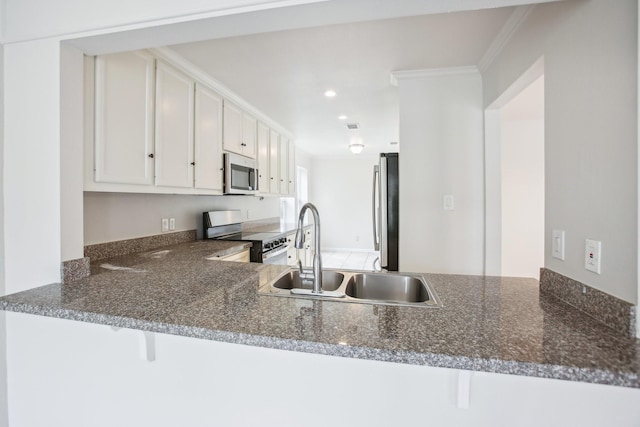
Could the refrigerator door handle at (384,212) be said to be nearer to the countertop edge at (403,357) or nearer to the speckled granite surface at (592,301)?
the speckled granite surface at (592,301)

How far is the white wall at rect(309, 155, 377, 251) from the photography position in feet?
24.0

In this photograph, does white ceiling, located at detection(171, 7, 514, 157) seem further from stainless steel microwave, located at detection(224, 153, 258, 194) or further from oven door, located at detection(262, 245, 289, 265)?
oven door, located at detection(262, 245, 289, 265)

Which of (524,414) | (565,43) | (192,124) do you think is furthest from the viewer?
(192,124)

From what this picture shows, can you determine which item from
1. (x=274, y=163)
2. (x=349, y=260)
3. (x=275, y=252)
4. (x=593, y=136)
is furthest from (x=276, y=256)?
(x=349, y=260)

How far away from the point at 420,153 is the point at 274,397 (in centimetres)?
204

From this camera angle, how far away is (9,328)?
4.51ft

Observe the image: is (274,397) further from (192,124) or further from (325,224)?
(325,224)

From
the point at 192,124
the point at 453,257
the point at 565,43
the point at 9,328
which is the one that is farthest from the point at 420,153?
the point at 9,328

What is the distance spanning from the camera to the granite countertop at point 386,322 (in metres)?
0.72

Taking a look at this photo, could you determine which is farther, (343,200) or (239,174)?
(343,200)

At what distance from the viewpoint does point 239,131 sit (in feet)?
10.3

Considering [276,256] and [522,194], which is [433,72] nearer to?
[522,194]

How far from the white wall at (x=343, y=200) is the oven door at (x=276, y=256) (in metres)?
3.98

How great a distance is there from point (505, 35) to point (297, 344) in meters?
Answer: 2.08
